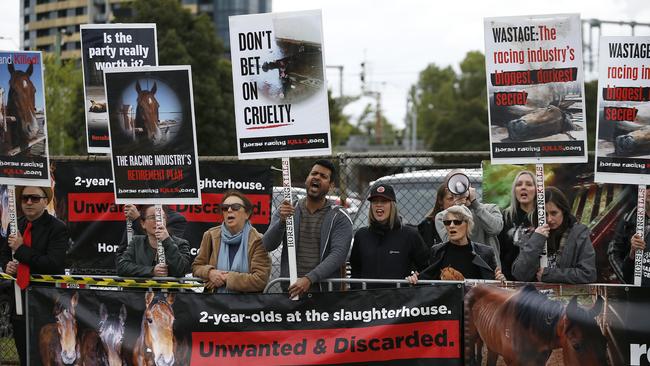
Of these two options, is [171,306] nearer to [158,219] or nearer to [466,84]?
[158,219]

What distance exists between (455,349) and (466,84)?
7230 centimetres

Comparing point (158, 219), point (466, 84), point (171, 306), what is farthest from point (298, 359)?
point (466, 84)

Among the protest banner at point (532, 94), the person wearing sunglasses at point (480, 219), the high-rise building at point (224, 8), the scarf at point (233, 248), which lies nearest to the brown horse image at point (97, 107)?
the scarf at point (233, 248)

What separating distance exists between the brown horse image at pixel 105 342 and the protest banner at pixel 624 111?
12.7ft

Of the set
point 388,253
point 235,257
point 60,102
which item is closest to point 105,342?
point 235,257

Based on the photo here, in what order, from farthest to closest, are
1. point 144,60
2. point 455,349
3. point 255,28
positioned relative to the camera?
point 144,60 < point 255,28 < point 455,349

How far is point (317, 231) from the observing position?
8.47m

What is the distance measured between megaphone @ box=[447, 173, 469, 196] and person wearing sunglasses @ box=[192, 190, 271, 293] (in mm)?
2002

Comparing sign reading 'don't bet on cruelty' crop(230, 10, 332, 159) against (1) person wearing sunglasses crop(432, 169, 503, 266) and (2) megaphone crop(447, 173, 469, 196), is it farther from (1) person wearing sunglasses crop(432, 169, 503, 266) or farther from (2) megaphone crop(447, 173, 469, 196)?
(2) megaphone crop(447, 173, 469, 196)

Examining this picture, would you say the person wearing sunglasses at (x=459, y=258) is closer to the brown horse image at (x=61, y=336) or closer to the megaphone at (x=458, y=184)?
the megaphone at (x=458, y=184)

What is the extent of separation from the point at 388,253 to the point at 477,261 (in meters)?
0.75

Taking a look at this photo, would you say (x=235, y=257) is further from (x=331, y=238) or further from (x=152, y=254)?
(x=152, y=254)

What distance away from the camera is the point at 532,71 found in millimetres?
7938

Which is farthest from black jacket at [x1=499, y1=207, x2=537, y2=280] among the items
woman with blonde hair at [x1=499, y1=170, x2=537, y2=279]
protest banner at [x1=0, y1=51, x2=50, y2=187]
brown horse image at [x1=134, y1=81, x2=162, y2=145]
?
protest banner at [x1=0, y1=51, x2=50, y2=187]
